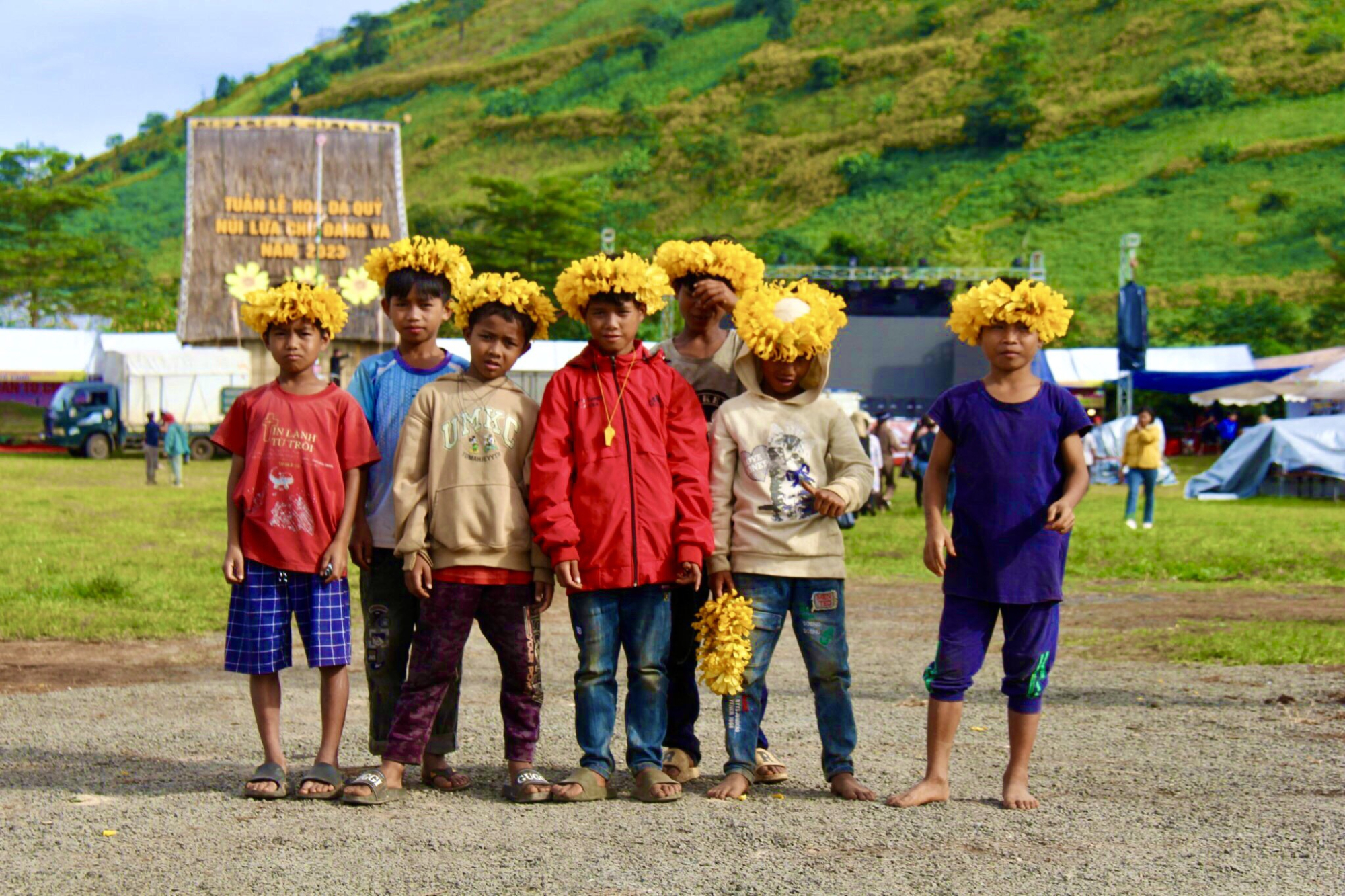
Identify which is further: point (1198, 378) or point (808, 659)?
point (1198, 378)

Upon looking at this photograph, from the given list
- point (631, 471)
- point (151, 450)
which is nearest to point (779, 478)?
point (631, 471)

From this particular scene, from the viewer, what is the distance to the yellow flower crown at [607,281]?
4.87 meters

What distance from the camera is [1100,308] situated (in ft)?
197

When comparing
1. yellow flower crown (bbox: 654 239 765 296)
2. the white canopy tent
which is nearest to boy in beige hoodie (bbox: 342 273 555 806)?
yellow flower crown (bbox: 654 239 765 296)

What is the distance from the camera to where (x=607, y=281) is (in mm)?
4867

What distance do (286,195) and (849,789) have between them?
3796 centimetres

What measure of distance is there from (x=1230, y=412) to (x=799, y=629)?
38.3 m

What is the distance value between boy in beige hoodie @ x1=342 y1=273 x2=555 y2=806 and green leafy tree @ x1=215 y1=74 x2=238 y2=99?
160 meters

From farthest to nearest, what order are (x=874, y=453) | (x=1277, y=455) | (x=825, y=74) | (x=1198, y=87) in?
(x=825, y=74)
(x=1198, y=87)
(x=1277, y=455)
(x=874, y=453)

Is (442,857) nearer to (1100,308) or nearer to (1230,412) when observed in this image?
(1230,412)

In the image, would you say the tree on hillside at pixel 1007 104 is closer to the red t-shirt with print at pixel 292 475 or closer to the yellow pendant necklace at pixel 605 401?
the yellow pendant necklace at pixel 605 401

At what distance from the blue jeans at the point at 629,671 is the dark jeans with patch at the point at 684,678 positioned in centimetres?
25

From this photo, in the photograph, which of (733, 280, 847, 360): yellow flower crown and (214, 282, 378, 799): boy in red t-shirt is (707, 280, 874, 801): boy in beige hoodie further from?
(214, 282, 378, 799): boy in red t-shirt

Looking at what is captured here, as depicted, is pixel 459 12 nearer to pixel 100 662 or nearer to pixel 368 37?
pixel 368 37
